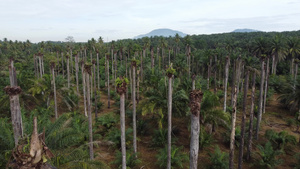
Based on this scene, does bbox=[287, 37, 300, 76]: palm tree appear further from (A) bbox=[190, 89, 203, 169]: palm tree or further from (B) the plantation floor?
(A) bbox=[190, 89, 203, 169]: palm tree

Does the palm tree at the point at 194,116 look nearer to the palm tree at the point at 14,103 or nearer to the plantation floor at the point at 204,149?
the palm tree at the point at 14,103

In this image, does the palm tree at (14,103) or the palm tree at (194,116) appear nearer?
the palm tree at (194,116)

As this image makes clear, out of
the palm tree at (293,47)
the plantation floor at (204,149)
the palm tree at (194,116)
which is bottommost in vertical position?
the plantation floor at (204,149)

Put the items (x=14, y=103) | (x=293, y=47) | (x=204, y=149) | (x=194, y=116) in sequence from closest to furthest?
1. (x=194, y=116)
2. (x=14, y=103)
3. (x=204, y=149)
4. (x=293, y=47)

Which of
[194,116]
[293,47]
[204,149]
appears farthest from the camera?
[293,47]

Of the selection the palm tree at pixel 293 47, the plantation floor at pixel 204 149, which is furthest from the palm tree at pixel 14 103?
the palm tree at pixel 293 47

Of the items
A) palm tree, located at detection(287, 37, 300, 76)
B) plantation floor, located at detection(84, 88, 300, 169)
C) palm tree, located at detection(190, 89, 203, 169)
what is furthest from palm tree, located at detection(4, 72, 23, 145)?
palm tree, located at detection(287, 37, 300, 76)

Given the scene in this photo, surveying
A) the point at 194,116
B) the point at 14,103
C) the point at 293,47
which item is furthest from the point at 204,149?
the point at 293,47

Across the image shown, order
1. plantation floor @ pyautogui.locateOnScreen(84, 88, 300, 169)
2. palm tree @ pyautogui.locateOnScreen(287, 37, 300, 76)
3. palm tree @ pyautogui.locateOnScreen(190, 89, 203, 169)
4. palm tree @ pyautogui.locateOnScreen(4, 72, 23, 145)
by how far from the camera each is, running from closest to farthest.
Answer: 1. palm tree @ pyautogui.locateOnScreen(190, 89, 203, 169)
2. palm tree @ pyautogui.locateOnScreen(4, 72, 23, 145)
3. plantation floor @ pyautogui.locateOnScreen(84, 88, 300, 169)
4. palm tree @ pyautogui.locateOnScreen(287, 37, 300, 76)

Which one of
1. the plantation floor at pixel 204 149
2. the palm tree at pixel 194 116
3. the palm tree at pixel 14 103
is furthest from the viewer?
the plantation floor at pixel 204 149

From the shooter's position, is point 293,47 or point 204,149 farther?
point 293,47

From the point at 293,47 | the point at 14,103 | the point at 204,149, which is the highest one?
the point at 293,47

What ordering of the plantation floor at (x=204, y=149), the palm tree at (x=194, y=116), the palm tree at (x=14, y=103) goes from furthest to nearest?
the plantation floor at (x=204, y=149), the palm tree at (x=14, y=103), the palm tree at (x=194, y=116)

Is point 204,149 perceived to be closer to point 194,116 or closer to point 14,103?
point 194,116
